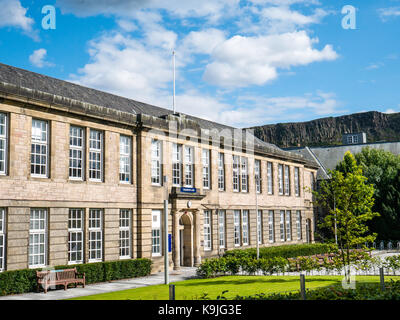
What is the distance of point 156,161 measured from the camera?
29.7 meters

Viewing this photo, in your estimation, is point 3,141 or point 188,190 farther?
point 188,190

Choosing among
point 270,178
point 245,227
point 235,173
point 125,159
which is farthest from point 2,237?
point 270,178

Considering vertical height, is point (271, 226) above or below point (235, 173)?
below

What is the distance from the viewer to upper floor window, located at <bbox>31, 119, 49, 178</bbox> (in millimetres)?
22375

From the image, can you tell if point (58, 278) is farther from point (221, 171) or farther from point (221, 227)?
point (221, 171)

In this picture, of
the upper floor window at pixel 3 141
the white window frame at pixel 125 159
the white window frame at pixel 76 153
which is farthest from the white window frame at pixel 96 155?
the upper floor window at pixel 3 141

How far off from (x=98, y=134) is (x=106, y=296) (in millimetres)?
10639

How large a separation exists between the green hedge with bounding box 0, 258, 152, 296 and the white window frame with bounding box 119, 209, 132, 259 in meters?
1.08

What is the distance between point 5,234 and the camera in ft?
67.6

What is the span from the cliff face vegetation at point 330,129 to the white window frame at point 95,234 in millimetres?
145601

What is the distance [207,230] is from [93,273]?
12.6m

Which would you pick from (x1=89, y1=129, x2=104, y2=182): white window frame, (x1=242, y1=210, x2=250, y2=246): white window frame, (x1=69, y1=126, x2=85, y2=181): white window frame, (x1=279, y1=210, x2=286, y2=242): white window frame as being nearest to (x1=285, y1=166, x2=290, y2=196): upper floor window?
(x1=279, y1=210, x2=286, y2=242): white window frame

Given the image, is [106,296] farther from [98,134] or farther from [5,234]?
[98,134]

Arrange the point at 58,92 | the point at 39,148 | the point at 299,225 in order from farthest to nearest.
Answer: the point at 299,225, the point at 58,92, the point at 39,148
